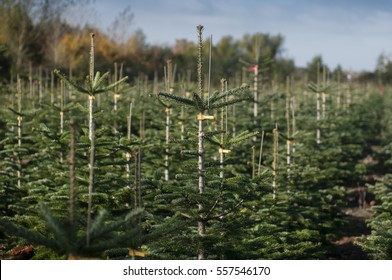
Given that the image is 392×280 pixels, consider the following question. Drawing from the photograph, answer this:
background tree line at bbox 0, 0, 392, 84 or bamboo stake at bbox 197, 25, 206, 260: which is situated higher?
background tree line at bbox 0, 0, 392, 84

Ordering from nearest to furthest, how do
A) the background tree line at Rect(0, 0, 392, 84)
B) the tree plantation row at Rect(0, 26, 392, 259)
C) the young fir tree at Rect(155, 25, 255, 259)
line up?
the tree plantation row at Rect(0, 26, 392, 259), the young fir tree at Rect(155, 25, 255, 259), the background tree line at Rect(0, 0, 392, 84)

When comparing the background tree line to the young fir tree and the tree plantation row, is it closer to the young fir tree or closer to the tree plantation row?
the tree plantation row

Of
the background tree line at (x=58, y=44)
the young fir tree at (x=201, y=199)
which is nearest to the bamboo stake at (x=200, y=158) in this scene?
the young fir tree at (x=201, y=199)

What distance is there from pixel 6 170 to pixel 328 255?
4206 millimetres

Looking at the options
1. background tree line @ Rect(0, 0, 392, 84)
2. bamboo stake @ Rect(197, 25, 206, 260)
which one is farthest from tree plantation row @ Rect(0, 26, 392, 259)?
background tree line @ Rect(0, 0, 392, 84)

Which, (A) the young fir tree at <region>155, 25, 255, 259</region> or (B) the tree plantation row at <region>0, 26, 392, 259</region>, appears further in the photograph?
(A) the young fir tree at <region>155, 25, 255, 259</region>

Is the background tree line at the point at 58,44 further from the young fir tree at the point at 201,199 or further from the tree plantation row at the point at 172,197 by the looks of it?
the young fir tree at the point at 201,199

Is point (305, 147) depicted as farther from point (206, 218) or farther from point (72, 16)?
point (72, 16)

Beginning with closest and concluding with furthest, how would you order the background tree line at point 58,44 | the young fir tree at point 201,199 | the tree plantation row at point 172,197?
the tree plantation row at point 172,197, the young fir tree at point 201,199, the background tree line at point 58,44

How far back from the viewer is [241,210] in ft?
18.0

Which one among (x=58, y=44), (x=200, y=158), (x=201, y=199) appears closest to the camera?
(x=201, y=199)

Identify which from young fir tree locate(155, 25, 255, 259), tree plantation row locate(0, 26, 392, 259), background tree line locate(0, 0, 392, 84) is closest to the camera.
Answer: tree plantation row locate(0, 26, 392, 259)

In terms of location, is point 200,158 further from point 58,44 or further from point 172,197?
point 58,44

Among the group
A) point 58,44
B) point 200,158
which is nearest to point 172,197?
point 200,158
